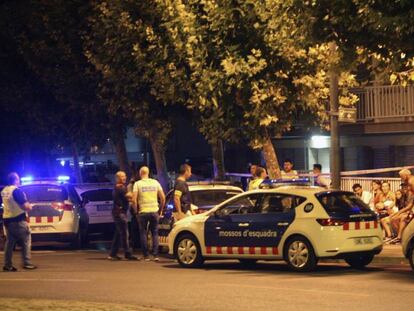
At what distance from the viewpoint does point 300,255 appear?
53.6 ft

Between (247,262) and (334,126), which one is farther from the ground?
(334,126)

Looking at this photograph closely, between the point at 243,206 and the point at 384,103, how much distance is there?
1140cm

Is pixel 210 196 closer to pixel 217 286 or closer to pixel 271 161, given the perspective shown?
pixel 271 161

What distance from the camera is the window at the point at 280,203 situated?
1667 cm

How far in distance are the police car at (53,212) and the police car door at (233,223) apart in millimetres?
6563

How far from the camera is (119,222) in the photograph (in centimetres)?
1945

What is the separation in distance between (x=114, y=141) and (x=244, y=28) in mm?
11843

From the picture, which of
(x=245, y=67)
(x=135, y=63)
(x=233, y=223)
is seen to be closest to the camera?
(x=233, y=223)

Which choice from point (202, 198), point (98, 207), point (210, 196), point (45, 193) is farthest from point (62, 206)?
point (210, 196)

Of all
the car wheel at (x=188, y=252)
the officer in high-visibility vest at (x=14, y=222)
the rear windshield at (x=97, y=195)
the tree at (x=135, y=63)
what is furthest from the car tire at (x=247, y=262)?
the rear windshield at (x=97, y=195)

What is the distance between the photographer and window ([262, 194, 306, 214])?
1667cm

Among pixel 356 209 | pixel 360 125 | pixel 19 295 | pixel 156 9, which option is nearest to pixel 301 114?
pixel 156 9

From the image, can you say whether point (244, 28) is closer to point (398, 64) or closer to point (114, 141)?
point (398, 64)

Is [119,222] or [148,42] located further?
[148,42]
